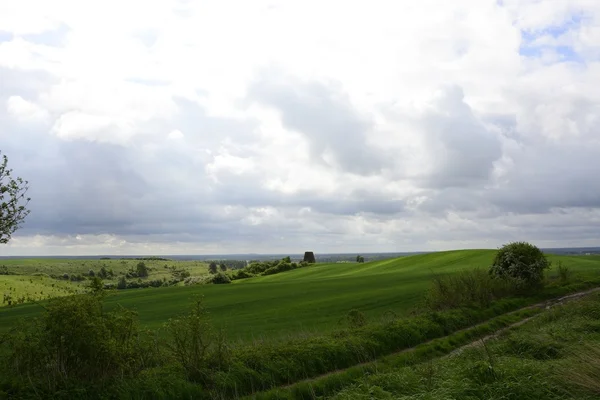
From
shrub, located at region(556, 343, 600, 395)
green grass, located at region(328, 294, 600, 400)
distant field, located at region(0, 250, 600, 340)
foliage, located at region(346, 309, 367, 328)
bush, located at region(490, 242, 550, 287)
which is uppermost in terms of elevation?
bush, located at region(490, 242, 550, 287)

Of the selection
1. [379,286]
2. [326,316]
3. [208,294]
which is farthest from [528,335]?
[208,294]

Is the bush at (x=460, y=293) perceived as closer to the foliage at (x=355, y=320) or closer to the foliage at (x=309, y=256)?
the foliage at (x=355, y=320)

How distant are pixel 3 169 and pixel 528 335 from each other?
62.8 ft

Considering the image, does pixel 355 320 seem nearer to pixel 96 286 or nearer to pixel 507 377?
pixel 507 377

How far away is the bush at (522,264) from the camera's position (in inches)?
1380

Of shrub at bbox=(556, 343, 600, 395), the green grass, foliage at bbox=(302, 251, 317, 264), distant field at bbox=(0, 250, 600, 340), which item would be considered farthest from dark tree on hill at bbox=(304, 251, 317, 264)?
shrub at bbox=(556, 343, 600, 395)

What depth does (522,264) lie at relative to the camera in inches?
1385

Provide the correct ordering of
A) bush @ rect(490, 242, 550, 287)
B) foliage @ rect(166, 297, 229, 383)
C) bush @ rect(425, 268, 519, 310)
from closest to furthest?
1. foliage @ rect(166, 297, 229, 383)
2. bush @ rect(425, 268, 519, 310)
3. bush @ rect(490, 242, 550, 287)

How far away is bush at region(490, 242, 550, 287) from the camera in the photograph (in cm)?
3506

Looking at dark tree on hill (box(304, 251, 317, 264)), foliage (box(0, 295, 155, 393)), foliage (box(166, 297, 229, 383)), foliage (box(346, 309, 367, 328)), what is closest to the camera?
foliage (box(0, 295, 155, 393))

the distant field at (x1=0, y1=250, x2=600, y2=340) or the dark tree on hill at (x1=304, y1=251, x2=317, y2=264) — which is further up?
the dark tree on hill at (x1=304, y1=251, x2=317, y2=264)

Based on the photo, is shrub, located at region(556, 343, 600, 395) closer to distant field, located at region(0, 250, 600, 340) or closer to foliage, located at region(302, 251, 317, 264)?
distant field, located at region(0, 250, 600, 340)

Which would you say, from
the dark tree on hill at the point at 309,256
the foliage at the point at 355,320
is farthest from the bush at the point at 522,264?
the dark tree on hill at the point at 309,256

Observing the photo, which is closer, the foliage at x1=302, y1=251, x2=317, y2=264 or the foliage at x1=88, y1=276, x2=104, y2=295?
the foliage at x1=88, y1=276, x2=104, y2=295
